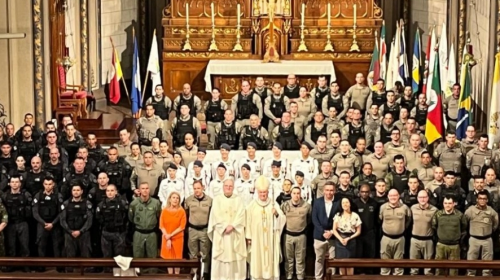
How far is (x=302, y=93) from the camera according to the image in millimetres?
21766

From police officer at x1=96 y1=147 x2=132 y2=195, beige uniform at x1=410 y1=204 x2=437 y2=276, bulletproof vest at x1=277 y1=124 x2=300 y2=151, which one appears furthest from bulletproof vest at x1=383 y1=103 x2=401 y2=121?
police officer at x1=96 y1=147 x2=132 y2=195

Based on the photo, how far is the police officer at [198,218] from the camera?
17531mm

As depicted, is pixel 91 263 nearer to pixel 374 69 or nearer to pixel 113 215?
pixel 113 215

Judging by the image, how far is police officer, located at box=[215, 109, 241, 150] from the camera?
2083cm

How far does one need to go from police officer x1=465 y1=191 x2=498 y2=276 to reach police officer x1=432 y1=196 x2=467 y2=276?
0.40 ft

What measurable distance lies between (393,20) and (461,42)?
15.8 ft

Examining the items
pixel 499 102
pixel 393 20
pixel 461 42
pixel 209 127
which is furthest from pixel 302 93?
pixel 393 20

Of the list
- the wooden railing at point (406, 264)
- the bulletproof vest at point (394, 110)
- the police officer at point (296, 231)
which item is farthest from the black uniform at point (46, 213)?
the bulletproof vest at point (394, 110)

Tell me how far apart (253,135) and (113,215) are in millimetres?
4116

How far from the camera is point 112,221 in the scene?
1734 centimetres

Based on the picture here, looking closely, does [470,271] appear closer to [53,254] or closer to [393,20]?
[53,254]

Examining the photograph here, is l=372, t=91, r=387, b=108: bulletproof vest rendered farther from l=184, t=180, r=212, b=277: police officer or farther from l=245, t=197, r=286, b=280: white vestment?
l=184, t=180, r=212, b=277: police officer

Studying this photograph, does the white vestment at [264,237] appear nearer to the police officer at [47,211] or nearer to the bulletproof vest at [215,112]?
the police officer at [47,211]

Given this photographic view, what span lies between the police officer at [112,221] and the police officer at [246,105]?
194 inches
